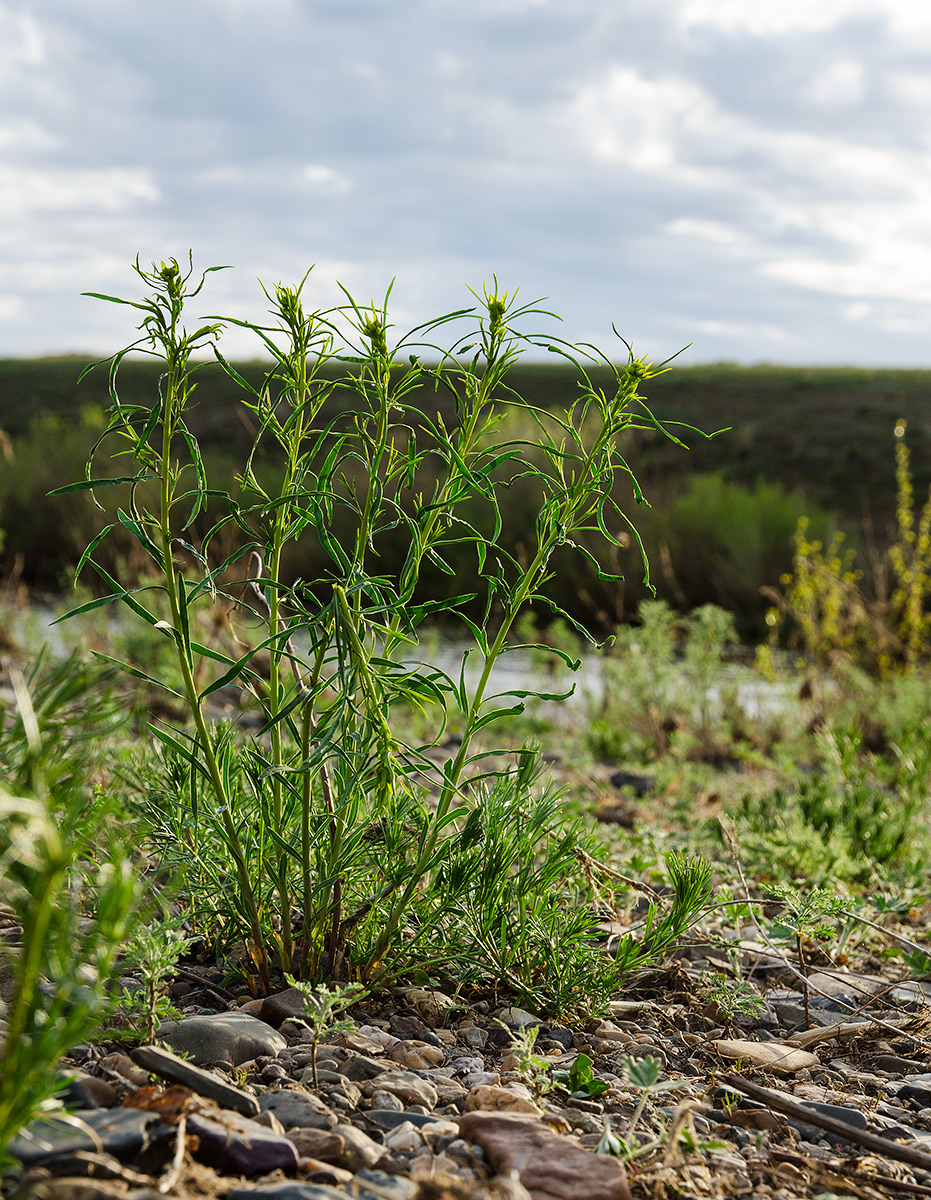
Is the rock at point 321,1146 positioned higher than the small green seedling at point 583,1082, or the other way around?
the rock at point 321,1146

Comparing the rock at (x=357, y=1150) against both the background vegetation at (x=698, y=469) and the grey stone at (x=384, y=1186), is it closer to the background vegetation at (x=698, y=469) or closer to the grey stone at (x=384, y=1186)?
the grey stone at (x=384, y=1186)

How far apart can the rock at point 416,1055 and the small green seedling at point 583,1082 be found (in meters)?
0.21

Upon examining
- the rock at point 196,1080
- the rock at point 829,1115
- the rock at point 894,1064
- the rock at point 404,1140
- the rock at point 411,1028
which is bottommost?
the rock at point 894,1064

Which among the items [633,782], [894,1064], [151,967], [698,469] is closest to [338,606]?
[151,967]

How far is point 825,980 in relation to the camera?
2451 millimetres

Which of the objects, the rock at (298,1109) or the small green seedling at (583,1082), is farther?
the small green seedling at (583,1082)

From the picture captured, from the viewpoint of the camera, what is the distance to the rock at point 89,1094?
1.24m

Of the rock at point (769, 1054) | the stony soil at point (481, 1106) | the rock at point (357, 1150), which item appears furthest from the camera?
the rock at point (769, 1054)

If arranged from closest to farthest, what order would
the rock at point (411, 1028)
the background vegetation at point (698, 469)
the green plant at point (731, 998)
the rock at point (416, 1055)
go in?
1. the rock at point (416, 1055)
2. the rock at point (411, 1028)
3. the green plant at point (731, 998)
4. the background vegetation at point (698, 469)

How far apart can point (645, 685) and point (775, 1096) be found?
162 inches

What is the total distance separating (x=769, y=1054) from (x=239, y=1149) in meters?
1.17

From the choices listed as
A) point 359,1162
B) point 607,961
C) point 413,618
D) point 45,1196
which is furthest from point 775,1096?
point 45,1196

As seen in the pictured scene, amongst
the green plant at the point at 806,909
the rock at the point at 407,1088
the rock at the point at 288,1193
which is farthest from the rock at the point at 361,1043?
the green plant at the point at 806,909

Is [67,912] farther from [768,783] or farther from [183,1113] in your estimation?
[768,783]
